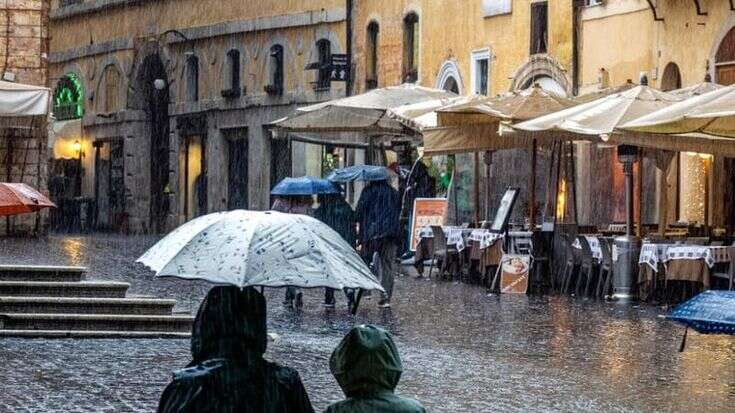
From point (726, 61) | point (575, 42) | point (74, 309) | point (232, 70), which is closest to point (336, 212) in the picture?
point (74, 309)

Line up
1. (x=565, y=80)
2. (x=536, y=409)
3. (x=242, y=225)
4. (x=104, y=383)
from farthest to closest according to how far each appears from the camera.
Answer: (x=565, y=80) < (x=104, y=383) < (x=536, y=409) < (x=242, y=225)

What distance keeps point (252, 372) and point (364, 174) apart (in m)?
17.4

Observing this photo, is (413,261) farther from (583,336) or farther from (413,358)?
(413,358)

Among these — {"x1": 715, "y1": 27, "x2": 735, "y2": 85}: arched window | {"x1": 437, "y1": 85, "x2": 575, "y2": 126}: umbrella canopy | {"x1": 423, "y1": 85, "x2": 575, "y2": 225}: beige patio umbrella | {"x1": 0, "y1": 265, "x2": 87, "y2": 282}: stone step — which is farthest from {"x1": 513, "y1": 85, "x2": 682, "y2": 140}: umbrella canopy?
{"x1": 0, "y1": 265, "x2": 87, "y2": 282}: stone step

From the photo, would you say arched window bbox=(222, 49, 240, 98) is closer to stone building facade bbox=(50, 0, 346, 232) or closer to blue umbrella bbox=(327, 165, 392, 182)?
stone building facade bbox=(50, 0, 346, 232)

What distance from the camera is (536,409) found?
12648 mm

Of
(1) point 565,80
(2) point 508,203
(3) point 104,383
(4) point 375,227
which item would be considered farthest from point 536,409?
(1) point 565,80

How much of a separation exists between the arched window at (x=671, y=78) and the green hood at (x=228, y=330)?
2721cm

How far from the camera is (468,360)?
51.9 ft

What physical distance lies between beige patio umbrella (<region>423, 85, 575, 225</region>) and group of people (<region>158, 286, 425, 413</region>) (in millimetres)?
21313

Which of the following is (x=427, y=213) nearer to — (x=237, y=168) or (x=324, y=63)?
(x=324, y=63)

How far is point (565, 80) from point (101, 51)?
84.0ft

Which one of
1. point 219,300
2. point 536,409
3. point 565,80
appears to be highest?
point 565,80

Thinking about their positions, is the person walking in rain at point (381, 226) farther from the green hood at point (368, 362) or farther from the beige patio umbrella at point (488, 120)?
the green hood at point (368, 362)
